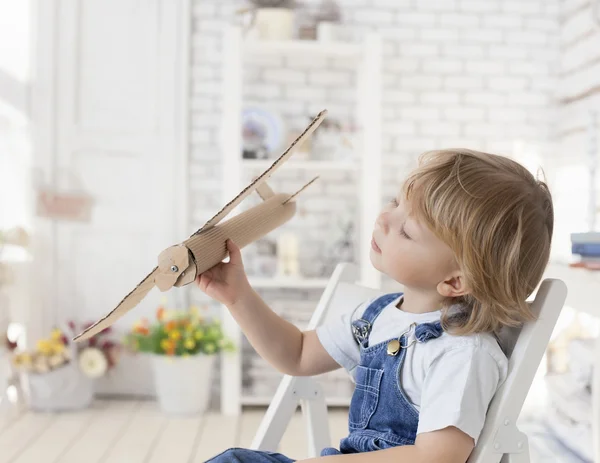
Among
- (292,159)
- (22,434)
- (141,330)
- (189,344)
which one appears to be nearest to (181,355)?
(189,344)

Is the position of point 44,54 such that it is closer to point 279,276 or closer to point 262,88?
point 262,88

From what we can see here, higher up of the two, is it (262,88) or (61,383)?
(262,88)

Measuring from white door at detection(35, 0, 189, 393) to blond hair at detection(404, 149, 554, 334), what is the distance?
9.93ft

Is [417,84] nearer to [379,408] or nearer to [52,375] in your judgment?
[52,375]

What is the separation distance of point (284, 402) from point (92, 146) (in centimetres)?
291

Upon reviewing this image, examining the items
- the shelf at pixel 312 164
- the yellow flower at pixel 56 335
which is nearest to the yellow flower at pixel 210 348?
the yellow flower at pixel 56 335

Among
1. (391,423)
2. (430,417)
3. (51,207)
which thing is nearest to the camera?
(430,417)

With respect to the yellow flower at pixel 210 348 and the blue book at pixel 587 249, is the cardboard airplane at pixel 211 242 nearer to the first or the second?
the blue book at pixel 587 249

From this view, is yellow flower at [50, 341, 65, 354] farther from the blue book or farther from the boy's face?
the boy's face

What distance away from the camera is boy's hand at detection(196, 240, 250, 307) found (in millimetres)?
1406

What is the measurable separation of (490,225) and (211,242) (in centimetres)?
44

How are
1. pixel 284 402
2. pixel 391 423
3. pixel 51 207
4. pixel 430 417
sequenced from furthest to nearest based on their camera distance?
pixel 51 207
pixel 284 402
pixel 391 423
pixel 430 417

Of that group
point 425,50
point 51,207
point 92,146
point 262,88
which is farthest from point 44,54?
point 425,50

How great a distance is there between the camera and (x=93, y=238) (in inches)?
167
